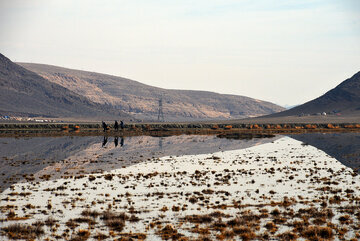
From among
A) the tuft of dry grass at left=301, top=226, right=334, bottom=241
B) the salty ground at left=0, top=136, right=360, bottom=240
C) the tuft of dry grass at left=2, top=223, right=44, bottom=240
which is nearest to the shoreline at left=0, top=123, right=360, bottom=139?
the salty ground at left=0, top=136, right=360, bottom=240

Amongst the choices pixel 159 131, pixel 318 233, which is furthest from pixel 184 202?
pixel 159 131

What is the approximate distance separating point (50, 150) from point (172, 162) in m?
20.4

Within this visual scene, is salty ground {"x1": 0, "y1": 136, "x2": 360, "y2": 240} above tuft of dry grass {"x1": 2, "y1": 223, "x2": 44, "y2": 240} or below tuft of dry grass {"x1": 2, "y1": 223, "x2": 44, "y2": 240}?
above

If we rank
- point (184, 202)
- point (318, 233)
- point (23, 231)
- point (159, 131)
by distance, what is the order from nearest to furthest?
point (318, 233) < point (23, 231) < point (184, 202) < point (159, 131)

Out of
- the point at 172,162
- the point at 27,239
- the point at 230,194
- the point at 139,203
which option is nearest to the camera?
the point at 27,239

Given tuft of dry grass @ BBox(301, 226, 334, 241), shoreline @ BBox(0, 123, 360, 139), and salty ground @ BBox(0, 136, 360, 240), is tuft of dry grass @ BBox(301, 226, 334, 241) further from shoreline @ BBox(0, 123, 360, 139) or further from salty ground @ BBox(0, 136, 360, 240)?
shoreline @ BBox(0, 123, 360, 139)

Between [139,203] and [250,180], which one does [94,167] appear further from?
[139,203]

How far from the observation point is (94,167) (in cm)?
4219

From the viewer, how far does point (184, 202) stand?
25734 millimetres

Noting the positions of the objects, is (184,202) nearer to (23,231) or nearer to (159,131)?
(23,231)

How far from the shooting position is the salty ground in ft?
64.9

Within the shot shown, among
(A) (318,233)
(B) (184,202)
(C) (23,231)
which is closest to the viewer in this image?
(A) (318,233)

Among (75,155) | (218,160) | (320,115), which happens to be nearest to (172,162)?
(218,160)

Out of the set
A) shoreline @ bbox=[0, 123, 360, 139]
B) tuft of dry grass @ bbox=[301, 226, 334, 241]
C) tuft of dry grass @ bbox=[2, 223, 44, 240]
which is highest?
shoreline @ bbox=[0, 123, 360, 139]
